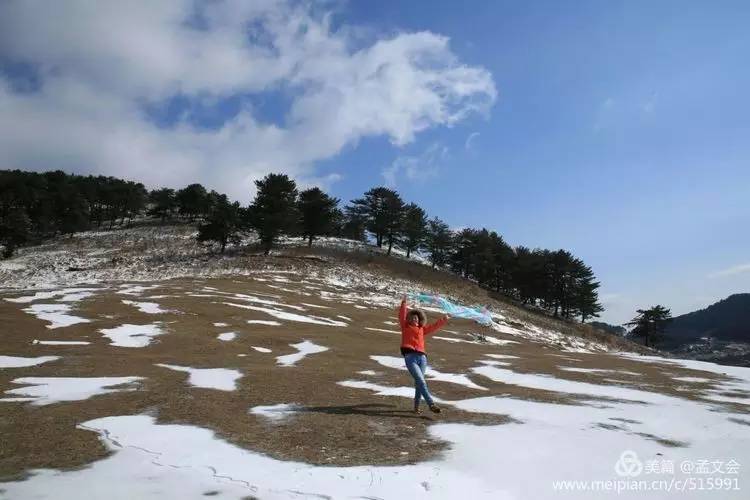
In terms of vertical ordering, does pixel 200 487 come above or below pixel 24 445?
above

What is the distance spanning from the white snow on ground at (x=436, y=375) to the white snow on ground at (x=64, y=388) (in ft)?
34.6

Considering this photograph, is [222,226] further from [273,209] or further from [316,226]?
[316,226]

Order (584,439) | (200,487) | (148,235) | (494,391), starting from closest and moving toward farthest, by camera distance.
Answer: (200,487) < (584,439) < (494,391) < (148,235)

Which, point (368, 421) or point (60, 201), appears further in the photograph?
point (60, 201)

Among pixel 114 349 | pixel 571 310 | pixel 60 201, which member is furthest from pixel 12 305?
pixel 571 310

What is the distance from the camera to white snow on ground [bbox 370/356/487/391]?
16.9 metres

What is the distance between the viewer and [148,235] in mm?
89688

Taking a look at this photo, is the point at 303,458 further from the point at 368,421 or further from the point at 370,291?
the point at 370,291

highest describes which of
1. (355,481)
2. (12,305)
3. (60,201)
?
(60,201)

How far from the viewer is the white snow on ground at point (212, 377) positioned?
14750 mm

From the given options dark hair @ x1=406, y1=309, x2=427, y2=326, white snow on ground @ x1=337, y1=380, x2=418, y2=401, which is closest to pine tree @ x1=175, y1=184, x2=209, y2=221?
white snow on ground @ x1=337, y1=380, x2=418, y2=401

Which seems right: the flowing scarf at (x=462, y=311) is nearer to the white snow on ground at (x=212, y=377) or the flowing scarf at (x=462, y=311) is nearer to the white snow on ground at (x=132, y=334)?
the white snow on ground at (x=132, y=334)

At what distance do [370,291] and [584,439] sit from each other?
158 feet

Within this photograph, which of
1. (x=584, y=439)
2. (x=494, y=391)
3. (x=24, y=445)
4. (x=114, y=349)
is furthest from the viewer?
(x=114, y=349)
